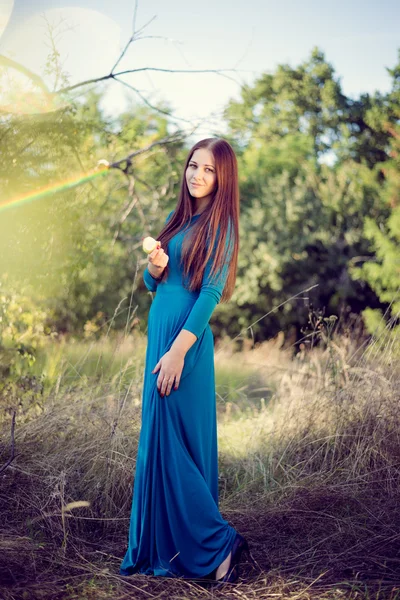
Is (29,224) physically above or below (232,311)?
above

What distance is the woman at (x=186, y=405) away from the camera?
246cm

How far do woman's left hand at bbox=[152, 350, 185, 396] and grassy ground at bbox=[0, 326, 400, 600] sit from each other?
59 cm

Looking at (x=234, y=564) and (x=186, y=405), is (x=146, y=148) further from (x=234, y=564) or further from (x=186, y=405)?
(x=234, y=564)

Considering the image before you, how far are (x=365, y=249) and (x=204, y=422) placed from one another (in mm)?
10077

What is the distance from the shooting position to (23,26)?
431cm

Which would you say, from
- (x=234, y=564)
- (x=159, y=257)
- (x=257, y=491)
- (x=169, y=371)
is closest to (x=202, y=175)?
(x=159, y=257)

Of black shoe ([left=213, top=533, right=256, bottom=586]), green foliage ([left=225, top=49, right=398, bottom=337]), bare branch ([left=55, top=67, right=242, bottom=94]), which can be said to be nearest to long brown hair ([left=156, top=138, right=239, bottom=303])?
black shoe ([left=213, top=533, right=256, bottom=586])

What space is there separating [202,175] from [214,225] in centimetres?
23

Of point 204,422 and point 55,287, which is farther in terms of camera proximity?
point 55,287

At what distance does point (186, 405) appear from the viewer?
251 centimetres

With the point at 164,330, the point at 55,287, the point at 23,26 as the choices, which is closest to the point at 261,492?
the point at 164,330

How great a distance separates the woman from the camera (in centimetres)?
246

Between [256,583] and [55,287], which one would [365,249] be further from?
[256,583]

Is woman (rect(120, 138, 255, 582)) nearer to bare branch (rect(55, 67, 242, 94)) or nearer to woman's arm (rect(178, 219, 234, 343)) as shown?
woman's arm (rect(178, 219, 234, 343))
